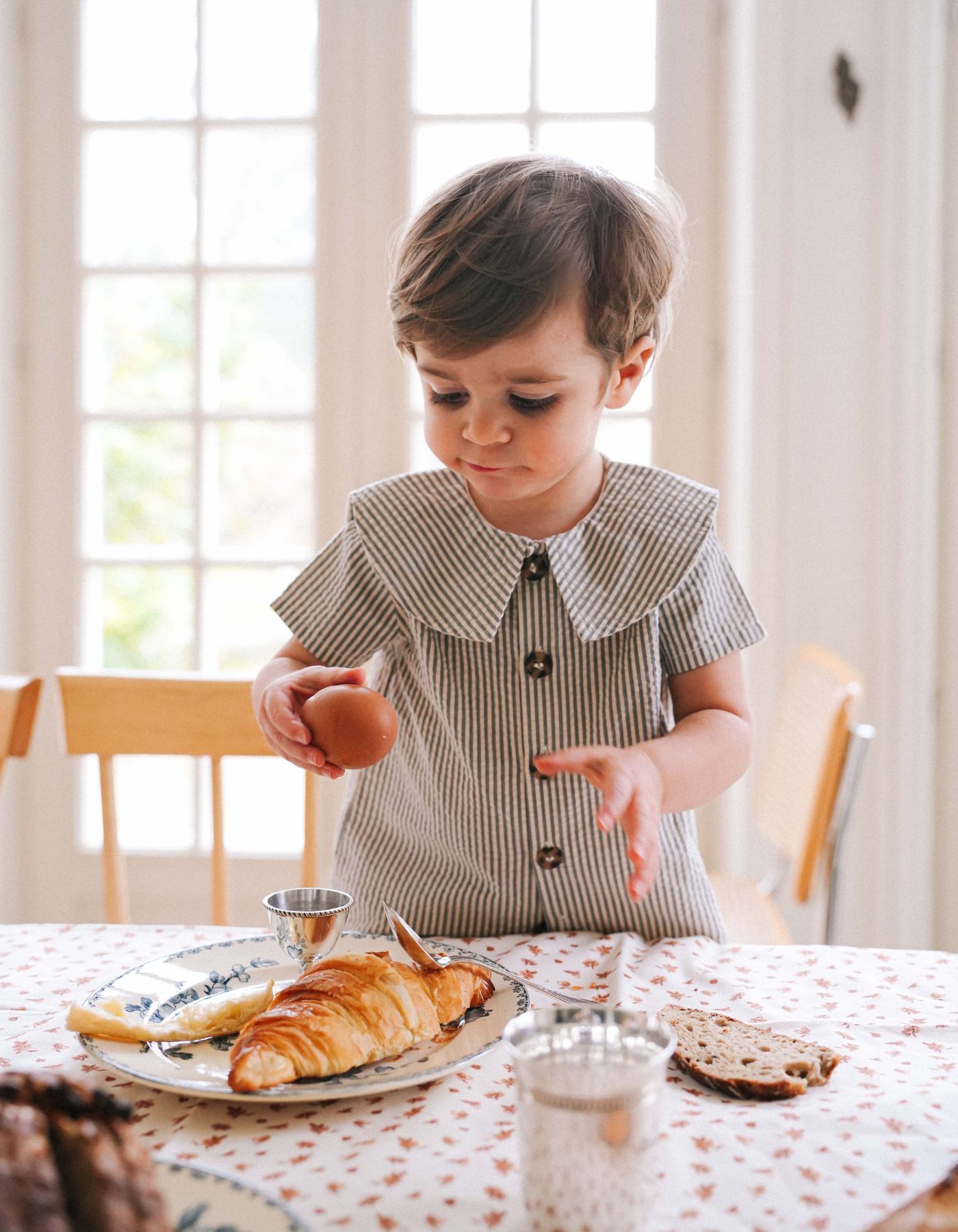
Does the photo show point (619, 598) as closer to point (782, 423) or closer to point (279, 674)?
point (279, 674)

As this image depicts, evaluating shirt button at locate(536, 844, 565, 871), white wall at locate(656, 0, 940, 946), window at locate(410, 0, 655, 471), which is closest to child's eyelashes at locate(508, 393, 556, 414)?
shirt button at locate(536, 844, 565, 871)

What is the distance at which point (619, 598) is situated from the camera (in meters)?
0.93

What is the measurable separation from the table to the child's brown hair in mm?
507

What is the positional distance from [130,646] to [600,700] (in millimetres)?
1462

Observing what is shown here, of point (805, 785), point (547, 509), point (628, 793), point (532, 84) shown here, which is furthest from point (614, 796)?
point (532, 84)

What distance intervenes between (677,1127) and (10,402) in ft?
6.46

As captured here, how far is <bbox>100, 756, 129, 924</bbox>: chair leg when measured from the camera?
1235 mm

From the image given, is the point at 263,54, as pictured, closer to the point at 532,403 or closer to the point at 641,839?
the point at 532,403

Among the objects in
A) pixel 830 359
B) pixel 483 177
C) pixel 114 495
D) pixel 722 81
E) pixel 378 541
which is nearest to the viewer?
pixel 483 177

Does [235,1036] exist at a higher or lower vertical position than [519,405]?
lower

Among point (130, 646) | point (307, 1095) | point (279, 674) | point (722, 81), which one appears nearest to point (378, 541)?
point (279, 674)

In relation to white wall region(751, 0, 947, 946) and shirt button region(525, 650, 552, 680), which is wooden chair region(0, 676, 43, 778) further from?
white wall region(751, 0, 947, 946)

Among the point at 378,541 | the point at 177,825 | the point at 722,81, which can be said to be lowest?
the point at 177,825

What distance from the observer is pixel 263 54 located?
2.06 metres
